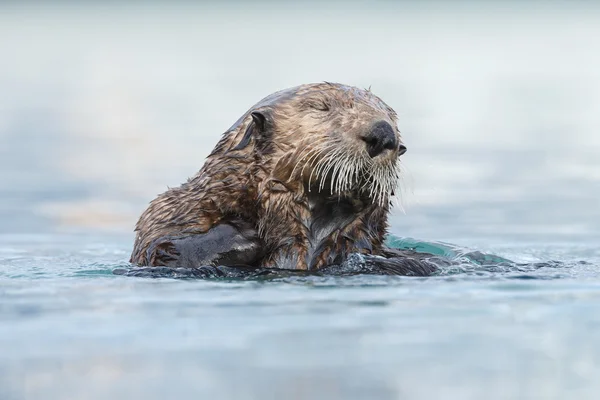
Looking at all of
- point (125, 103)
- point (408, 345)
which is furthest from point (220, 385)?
point (125, 103)

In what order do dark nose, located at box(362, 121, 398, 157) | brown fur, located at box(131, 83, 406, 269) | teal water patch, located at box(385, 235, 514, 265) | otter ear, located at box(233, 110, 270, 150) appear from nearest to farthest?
dark nose, located at box(362, 121, 398, 157) → brown fur, located at box(131, 83, 406, 269) → otter ear, located at box(233, 110, 270, 150) → teal water patch, located at box(385, 235, 514, 265)

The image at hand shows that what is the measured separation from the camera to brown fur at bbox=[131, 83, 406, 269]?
5844 mm

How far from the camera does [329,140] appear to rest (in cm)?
577

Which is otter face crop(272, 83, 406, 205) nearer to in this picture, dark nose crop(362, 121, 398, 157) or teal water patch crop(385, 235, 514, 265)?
dark nose crop(362, 121, 398, 157)

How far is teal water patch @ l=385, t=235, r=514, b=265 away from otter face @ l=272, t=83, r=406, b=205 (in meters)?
1.05

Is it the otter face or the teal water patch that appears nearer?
the otter face

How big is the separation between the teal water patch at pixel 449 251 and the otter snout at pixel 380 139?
1256 millimetres

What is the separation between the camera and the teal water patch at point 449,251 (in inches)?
269

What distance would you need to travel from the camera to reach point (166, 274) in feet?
18.2

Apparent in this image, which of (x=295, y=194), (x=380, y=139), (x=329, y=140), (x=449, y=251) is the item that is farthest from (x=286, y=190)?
(x=449, y=251)

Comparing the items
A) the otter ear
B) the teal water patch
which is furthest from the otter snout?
the teal water patch

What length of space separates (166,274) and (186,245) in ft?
0.71

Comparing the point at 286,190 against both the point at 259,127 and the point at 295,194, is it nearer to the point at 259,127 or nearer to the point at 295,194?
the point at 295,194

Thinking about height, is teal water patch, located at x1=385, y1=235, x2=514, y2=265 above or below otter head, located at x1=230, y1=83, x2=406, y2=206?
below
